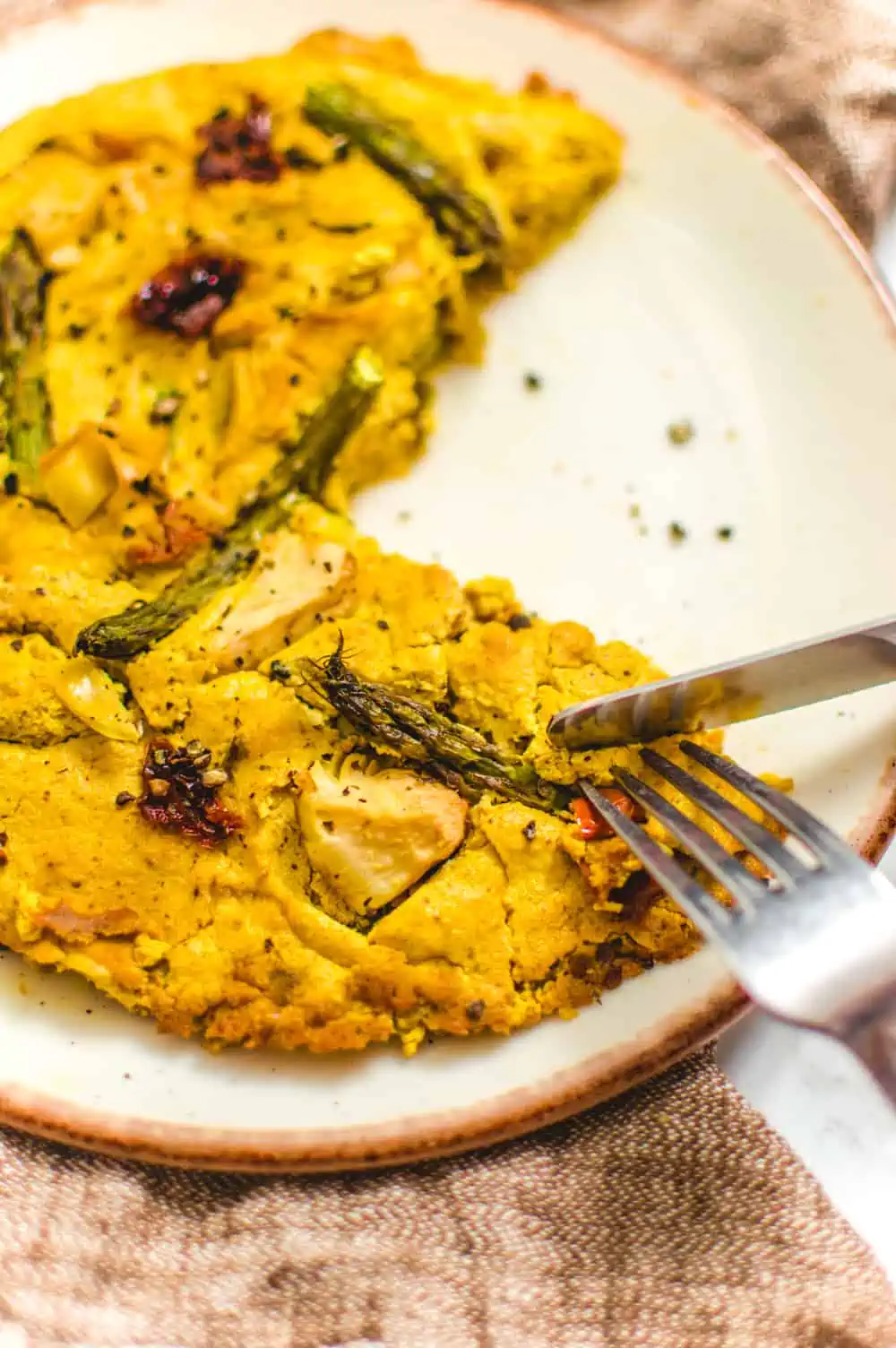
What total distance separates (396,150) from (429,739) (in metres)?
1.75

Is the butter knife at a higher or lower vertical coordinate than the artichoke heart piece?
higher

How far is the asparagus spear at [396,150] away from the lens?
3.47 meters

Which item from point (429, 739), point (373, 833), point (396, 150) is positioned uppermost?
point (396, 150)

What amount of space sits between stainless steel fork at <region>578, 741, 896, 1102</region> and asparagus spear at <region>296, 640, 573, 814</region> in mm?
310

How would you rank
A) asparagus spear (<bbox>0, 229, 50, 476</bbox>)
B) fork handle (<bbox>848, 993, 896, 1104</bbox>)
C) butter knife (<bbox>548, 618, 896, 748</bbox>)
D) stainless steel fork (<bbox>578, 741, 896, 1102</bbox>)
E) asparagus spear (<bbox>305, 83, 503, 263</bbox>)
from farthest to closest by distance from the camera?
asparagus spear (<bbox>305, 83, 503, 263</bbox>)
asparagus spear (<bbox>0, 229, 50, 476</bbox>)
butter knife (<bbox>548, 618, 896, 748</bbox>)
stainless steel fork (<bbox>578, 741, 896, 1102</bbox>)
fork handle (<bbox>848, 993, 896, 1104</bbox>)

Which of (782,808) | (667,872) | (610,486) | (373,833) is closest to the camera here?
(667,872)

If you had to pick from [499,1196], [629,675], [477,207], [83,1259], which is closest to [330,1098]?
[499,1196]

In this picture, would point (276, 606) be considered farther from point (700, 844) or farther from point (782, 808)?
point (782, 808)

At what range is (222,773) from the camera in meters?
2.96

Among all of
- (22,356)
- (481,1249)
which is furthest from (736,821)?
(22,356)

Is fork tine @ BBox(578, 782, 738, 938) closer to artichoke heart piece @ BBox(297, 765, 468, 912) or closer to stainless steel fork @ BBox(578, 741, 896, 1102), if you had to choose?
stainless steel fork @ BBox(578, 741, 896, 1102)

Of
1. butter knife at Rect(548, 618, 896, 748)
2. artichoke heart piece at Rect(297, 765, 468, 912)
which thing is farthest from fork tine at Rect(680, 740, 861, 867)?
artichoke heart piece at Rect(297, 765, 468, 912)

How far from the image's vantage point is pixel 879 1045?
94.7 inches

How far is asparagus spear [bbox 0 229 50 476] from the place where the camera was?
3.23m
